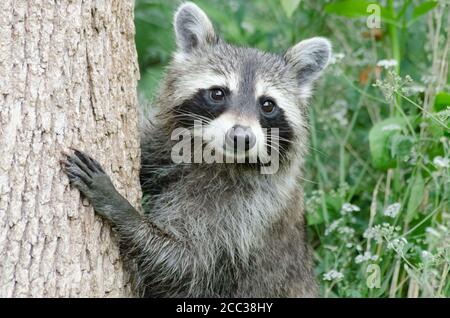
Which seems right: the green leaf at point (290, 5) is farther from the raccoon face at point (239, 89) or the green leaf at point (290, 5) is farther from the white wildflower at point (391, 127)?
the white wildflower at point (391, 127)

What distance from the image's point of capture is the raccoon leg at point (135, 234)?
4.11 meters

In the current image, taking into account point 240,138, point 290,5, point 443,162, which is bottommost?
point 443,162

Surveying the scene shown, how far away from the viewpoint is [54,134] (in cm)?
399

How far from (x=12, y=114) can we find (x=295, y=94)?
2104mm

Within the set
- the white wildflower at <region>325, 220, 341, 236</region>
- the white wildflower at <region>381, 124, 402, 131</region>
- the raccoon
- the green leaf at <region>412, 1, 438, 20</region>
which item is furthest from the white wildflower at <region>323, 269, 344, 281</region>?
the green leaf at <region>412, 1, 438, 20</region>

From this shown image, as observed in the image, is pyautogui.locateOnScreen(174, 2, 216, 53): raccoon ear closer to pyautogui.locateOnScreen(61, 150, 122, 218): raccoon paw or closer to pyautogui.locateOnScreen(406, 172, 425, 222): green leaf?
pyautogui.locateOnScreen(61, 150, 122, 218): raccoon paw

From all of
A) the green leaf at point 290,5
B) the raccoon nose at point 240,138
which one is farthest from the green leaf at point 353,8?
the raccoon nose at point 240,138

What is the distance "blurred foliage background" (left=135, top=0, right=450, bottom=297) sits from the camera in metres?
5.41

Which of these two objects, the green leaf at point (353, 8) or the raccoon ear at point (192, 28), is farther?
the green leaf at point (353, 8)

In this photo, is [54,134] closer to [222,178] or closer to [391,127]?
[222,178]

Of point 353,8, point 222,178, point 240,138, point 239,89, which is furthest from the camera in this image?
point 353,8

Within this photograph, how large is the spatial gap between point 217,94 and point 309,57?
903mm

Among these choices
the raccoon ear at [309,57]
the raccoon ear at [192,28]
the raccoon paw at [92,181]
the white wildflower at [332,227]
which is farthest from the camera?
the white wildflower at [332,227]

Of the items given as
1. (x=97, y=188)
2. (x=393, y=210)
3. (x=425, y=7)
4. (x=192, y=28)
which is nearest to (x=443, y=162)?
(x=393, y=210)
